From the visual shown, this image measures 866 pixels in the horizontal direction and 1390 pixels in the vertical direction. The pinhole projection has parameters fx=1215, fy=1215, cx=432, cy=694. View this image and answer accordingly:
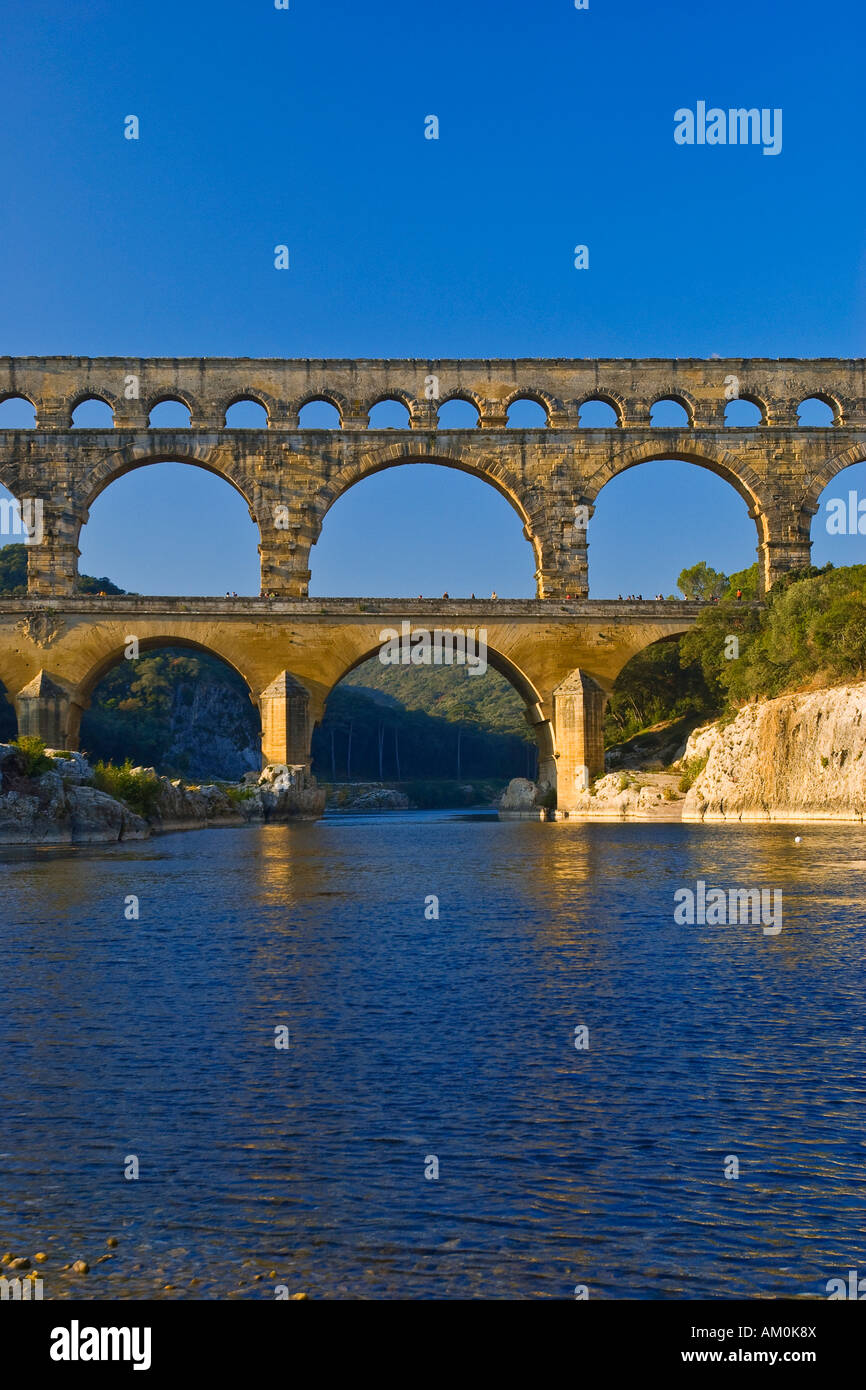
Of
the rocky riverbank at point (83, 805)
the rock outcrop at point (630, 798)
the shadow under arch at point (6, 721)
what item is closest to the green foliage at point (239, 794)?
the rocky riverbank at point (83, 805)

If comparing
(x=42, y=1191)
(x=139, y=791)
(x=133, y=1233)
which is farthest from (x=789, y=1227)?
(x=139, y=791)

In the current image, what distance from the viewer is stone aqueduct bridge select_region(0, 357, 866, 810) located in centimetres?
4453

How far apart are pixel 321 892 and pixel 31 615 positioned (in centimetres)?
3076

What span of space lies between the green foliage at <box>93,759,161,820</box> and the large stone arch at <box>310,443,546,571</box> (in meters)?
14.3

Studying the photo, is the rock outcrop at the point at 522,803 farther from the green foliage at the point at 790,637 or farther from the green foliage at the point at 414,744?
the green foliage at the point at 414,744

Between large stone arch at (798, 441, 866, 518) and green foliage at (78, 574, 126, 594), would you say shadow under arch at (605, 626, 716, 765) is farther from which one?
green foliage at (78, 574, 126, 594)

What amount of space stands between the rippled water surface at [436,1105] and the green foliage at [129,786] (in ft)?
67.6

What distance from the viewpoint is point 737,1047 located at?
7.06 m

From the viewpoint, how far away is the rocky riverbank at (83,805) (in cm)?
2772

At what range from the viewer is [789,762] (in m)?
34.8

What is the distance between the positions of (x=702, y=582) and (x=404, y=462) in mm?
31796

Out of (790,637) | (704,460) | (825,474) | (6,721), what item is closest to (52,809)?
(790,637)

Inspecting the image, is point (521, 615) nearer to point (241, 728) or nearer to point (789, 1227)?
point (789, 1227)

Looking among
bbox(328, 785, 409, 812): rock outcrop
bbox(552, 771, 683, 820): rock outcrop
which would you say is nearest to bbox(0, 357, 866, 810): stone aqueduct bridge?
bbox(552, 771, 683, 820): rock outcrop
